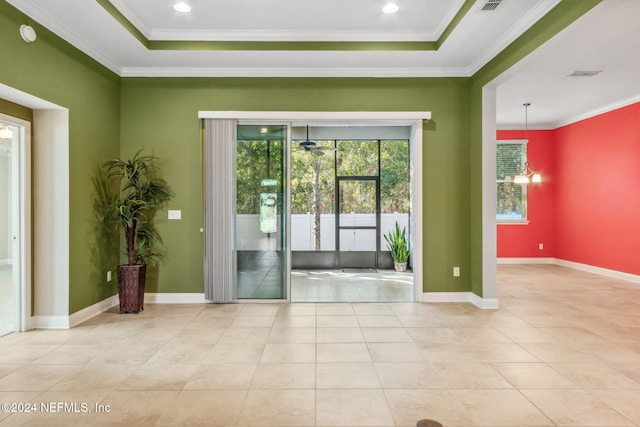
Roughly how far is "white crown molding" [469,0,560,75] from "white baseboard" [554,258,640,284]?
443 centimetres

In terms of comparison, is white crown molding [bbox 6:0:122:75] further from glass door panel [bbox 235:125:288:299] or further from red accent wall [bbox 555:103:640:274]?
red accent wall [bbox 555:103:640:274]

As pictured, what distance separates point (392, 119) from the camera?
4656 mm

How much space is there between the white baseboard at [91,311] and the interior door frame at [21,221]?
0.40m

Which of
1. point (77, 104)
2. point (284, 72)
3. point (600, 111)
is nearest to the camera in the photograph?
point (77, 104)

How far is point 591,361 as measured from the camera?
2.87 m

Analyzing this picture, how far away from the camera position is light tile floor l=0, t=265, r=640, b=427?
2146mm

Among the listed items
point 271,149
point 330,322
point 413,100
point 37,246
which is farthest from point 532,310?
point 37,246

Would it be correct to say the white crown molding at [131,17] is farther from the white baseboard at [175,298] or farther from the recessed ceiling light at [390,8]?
the white baseboard at [175,298]

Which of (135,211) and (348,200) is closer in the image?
(135,211)

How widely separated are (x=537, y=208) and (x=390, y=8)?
603 centimetres

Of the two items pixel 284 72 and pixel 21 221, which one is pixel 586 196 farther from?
pixel 21 221

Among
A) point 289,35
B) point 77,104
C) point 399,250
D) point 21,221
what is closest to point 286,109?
point 289,35

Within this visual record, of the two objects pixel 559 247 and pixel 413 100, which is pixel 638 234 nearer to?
pixel 559 247

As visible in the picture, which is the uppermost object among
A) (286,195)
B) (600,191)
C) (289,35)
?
(289,35)
